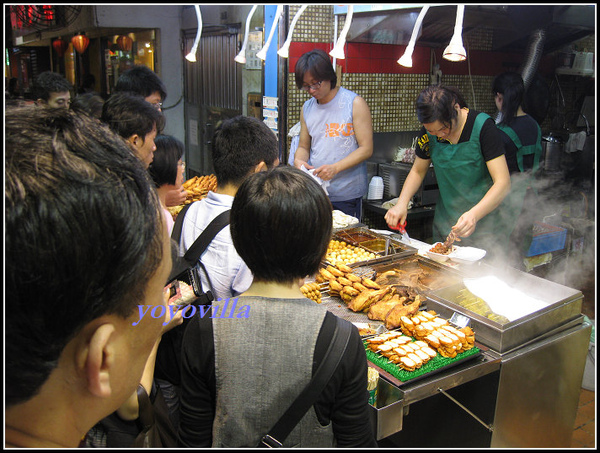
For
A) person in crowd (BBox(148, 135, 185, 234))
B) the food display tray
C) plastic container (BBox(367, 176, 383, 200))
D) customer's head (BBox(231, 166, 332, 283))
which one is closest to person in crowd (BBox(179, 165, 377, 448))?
customer's head (BBox(231, 166, 332, 283))

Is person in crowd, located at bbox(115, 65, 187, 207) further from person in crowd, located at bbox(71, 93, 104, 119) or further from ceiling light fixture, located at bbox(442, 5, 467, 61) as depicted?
ceiling light fixture, located at bbox(442, 5, 467, 61)

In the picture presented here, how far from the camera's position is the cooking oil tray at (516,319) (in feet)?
7.73

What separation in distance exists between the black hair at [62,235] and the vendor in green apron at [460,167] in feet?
9.52

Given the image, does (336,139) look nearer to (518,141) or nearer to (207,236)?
(518,141)

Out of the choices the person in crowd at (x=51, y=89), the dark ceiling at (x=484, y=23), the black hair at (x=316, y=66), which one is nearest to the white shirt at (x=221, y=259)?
the black hair at (x=316, y=66)

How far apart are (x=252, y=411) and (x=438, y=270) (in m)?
1.96

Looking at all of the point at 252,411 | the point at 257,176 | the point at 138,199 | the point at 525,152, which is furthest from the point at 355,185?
the point at 138,199

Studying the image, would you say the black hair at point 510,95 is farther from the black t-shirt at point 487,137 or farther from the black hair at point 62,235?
the black hair at point 62,235

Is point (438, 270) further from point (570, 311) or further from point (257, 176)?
point (257, 176)

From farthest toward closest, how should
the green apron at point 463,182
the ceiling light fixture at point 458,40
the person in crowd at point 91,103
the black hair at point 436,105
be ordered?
1. the person in crowd at point 91,103
2. the green apron at point 463,182
3. the black hair at point 436,105
4. the ceiling light fixture at point 458,40

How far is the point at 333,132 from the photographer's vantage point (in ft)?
15.0

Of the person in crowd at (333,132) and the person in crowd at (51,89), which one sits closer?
the person in crowd at (333,132)

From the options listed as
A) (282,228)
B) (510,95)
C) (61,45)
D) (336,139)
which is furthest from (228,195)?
(61,45)

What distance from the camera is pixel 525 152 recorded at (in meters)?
4.57
